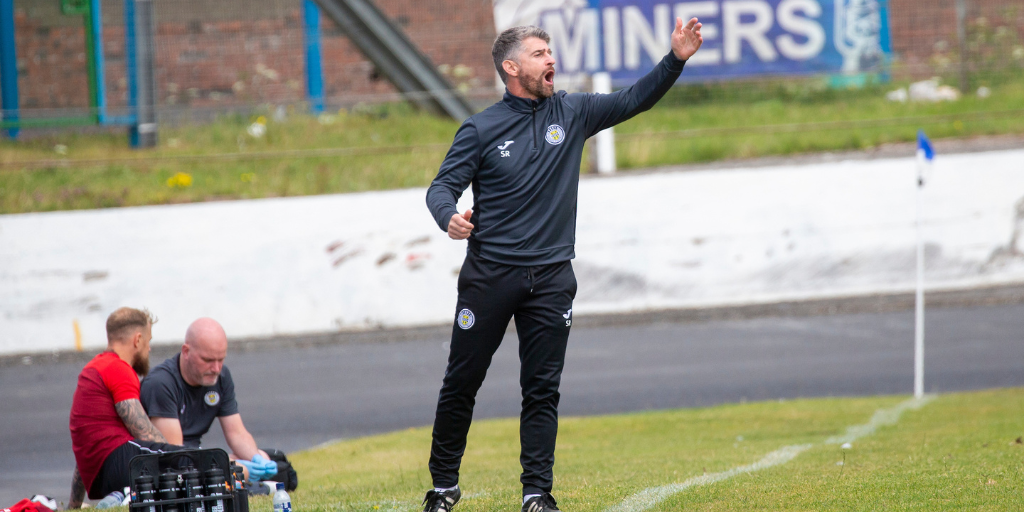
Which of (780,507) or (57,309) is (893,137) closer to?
(57,309)

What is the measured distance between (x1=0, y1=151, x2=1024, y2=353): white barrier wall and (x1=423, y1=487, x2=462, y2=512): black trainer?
29.7 feet

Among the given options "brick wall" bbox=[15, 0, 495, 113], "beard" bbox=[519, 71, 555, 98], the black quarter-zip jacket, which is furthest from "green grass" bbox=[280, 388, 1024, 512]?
"brick wall" bbox=[15, 0, 495, 113]

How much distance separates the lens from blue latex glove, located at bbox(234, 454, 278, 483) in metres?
6.01

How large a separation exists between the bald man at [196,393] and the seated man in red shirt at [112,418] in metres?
0.23

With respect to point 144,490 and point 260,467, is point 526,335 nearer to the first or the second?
point 144,490

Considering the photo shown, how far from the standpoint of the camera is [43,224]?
13562 millimetres

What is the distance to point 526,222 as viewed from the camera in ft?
14.5

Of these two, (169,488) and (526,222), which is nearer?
(169,488)

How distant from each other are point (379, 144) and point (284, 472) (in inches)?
448

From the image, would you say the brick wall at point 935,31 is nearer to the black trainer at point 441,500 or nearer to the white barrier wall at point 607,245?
the white barrier wall at point 607,245

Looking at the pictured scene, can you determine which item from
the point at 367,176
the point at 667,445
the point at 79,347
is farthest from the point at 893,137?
the point at 79,347

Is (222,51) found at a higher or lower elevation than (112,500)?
higher

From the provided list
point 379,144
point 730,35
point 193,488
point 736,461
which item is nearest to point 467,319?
point 193,488

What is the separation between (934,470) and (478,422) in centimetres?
465
